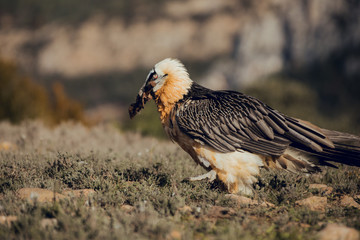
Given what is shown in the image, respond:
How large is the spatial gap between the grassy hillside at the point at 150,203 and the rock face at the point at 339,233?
0.34 feet

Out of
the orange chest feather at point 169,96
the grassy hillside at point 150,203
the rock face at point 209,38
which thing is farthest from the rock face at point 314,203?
the rock face at point 209,38

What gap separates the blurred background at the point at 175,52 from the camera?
28034 millimetres

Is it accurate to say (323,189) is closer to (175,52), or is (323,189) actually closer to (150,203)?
(150,203)

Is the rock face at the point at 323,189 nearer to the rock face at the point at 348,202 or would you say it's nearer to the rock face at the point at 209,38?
the rock face at the point at 348,202

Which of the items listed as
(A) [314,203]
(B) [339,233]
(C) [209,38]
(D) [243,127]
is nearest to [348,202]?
(A) [314,203]

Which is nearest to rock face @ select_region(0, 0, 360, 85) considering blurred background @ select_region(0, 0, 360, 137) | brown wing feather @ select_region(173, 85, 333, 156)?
blurred background @ select_region(0, 0, 360, 137)

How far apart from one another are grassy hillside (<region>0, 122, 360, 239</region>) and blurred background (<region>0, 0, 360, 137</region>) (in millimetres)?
10257

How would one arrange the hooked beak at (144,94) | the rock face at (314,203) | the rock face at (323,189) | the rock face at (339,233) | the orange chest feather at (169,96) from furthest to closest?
1. the hooked beak at (144,94)
2. the orange chest feather at (169,96)
3. the rock face at (323,189)
4. the rock face at (314,203)
5. the rock face at (339,233)

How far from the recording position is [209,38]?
10675 cm

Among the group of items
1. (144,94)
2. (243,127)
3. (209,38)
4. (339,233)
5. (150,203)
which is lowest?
(150,203)

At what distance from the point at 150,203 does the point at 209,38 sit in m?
106

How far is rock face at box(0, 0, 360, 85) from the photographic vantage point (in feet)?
203

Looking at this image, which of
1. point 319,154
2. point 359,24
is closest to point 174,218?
point 319,154

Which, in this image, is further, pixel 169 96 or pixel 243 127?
A: pixel 169 96
